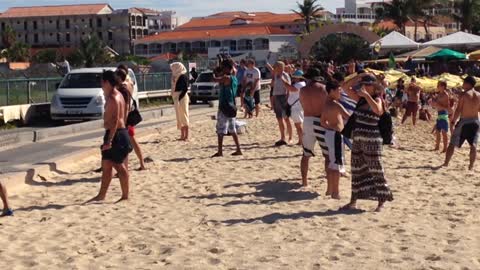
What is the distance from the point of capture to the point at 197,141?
1639 cm

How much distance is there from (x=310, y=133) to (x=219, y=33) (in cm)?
8991

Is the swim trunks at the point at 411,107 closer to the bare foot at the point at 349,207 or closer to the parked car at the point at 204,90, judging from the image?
the parked car at the point at 204,90

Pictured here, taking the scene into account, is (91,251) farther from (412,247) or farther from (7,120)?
(7,120)

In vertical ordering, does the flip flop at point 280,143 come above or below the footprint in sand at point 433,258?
below

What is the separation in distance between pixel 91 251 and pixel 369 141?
3.24 meters

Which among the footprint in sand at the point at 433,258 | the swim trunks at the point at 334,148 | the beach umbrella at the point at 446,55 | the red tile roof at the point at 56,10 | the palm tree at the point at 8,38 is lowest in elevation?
the footprint in sand at the point at 433,258

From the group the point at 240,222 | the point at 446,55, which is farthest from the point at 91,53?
the point at 240,222

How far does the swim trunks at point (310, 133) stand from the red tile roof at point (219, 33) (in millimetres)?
82794

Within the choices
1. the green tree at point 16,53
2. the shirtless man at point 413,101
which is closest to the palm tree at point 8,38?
the green tree at point 16,53

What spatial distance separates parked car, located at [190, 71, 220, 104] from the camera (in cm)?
3322

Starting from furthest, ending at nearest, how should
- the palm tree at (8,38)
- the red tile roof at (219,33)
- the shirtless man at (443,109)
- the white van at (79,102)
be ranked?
the palm tree at (8,38), the red tile roof at (219,33), the white van at (79,102), the shirtless man at (443,109)

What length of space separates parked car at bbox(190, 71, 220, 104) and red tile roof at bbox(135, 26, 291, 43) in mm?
58942

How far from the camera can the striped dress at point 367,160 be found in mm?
8578

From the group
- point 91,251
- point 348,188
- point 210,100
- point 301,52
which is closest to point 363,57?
point 301,52
